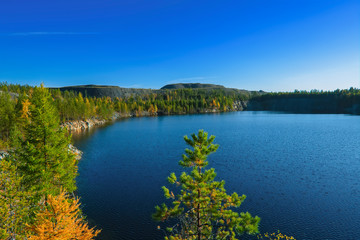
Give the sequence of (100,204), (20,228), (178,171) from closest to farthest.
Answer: (20,228), (100,204), (178,171)

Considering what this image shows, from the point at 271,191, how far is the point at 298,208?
19.0 ft

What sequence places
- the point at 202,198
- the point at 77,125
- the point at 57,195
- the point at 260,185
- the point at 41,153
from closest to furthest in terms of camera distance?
the point at 202,198, the point at 41,153, the point at 57,195, the point at 260,185, the point at 77,125

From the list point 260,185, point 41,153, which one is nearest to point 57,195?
point 41,153

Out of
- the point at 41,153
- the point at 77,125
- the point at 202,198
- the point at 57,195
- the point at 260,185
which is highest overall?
the point at 41,153

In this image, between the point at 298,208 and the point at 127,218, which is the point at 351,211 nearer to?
the point at 298,208

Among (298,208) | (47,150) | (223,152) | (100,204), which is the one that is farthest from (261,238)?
(223,152)

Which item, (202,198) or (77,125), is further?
(77,125)

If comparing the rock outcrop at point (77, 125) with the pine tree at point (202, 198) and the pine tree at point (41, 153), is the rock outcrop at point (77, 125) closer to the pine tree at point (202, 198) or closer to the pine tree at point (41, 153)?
the pine tree at point (41, 153)

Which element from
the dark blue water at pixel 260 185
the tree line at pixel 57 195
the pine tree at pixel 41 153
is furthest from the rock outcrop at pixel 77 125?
the tree line at pixel 57 195

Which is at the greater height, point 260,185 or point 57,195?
point 57,195

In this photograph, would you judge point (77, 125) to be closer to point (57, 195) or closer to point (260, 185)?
point (57, 195)

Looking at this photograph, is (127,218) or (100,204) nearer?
(127,218)

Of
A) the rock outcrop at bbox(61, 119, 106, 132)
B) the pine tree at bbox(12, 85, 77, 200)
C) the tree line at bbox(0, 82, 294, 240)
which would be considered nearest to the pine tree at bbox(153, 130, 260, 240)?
the tree line at bbox(0, 82, 294, 240)

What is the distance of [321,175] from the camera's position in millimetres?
42406
